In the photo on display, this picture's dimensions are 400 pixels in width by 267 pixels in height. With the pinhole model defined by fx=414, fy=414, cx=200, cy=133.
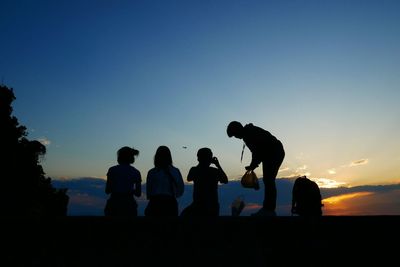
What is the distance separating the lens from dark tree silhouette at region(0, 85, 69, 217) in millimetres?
27344

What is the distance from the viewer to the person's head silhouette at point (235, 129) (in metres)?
7.73

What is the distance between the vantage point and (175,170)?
6.94 metres

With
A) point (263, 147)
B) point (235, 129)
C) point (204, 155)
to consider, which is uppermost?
point (235, 129)

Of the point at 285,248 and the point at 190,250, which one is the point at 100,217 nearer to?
the point at 190,250

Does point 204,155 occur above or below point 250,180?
above

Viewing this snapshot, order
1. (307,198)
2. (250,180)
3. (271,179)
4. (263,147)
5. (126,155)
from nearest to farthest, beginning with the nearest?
(126,155)
(271,179)
(263,147)
(250,180)
(307,198)

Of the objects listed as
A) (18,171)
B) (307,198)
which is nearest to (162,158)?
(307,198)

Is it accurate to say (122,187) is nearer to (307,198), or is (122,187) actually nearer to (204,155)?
(204,155)

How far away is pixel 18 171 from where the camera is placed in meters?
28.2

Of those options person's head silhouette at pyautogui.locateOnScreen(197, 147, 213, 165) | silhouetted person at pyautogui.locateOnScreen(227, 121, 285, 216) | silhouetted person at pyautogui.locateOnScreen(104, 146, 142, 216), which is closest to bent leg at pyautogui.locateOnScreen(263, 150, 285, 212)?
silhouetted person at pyautogui.locateOnScreen(227, 121, 285, 216)

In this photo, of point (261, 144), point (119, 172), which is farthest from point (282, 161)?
point (119, 172)

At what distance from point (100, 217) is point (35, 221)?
73 centimetres

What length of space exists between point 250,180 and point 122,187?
8.61 feet

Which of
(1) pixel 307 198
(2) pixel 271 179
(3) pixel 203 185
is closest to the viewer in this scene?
(3) pixel 203 185
